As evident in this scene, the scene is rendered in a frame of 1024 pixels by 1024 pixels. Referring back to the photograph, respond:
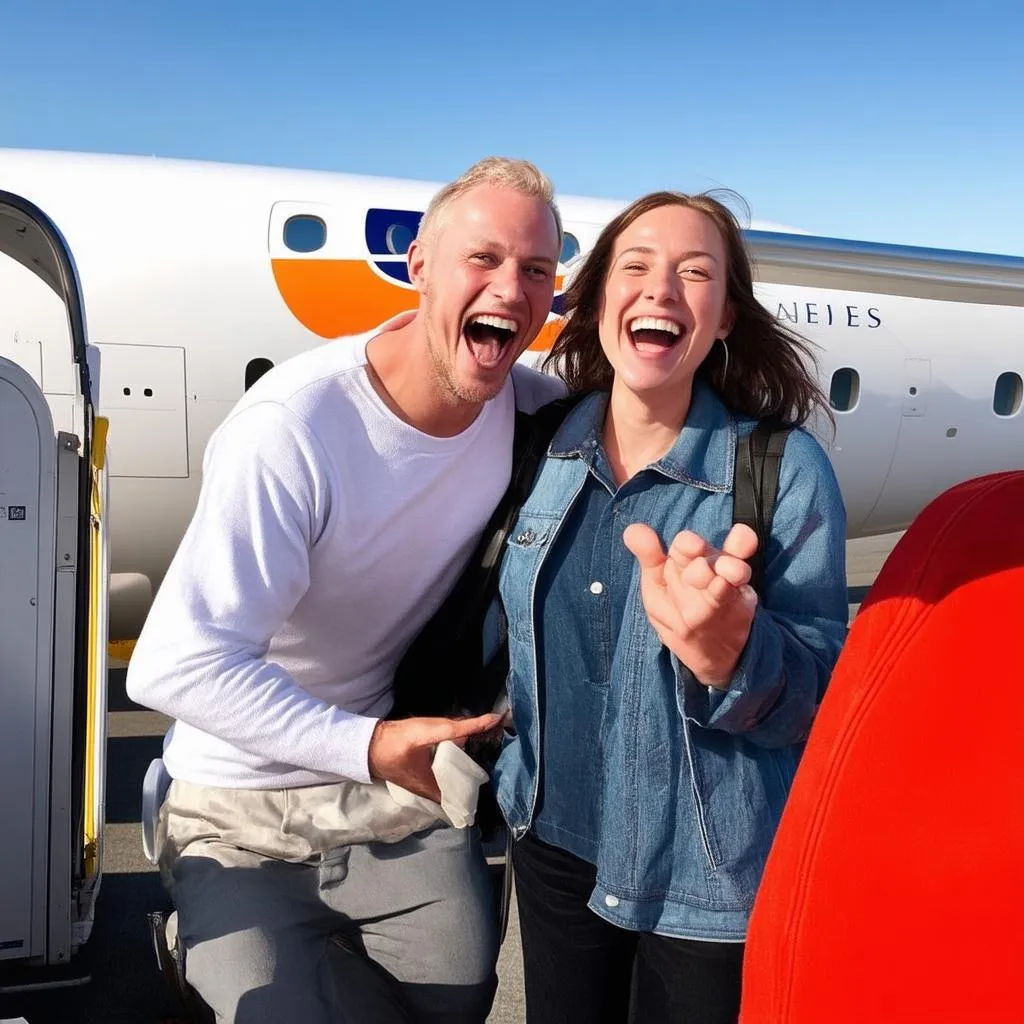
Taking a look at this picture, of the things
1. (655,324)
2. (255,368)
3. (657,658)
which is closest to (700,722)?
(657,658)

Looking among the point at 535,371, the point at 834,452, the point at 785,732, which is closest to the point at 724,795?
the point at 785,732

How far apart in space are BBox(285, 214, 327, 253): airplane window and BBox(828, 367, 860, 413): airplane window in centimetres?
405

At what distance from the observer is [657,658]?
2.05 metres

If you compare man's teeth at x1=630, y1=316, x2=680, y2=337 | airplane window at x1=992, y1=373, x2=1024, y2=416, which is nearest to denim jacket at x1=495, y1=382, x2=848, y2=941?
man's teeth at x1=630, y1=316, x2=680, y2=337

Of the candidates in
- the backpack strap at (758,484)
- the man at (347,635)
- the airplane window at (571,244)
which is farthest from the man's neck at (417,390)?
the airplane window at (571,244)

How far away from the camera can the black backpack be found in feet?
7.80

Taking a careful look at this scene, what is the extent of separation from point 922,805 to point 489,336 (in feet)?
4.76

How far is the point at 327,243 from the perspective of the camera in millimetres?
7387

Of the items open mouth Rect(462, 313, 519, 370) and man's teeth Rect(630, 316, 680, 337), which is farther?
open mouth Rect(462, 313, 519, 370)

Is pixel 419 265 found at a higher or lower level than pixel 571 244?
lower

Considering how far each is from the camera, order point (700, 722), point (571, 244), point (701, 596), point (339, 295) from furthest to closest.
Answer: point (571, 244)
point (339, 295)
point (700, 722)
point (701, 596)

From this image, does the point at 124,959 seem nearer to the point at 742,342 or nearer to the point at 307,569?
the point at 307,569

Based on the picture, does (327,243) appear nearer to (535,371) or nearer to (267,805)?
(535,371)

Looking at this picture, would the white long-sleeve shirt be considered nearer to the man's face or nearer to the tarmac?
the man's face
